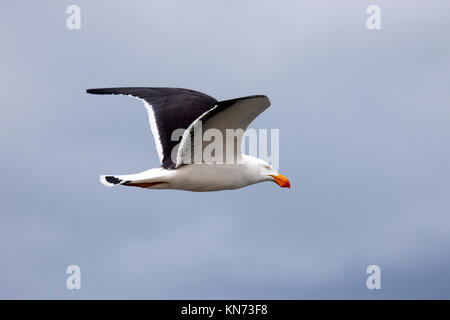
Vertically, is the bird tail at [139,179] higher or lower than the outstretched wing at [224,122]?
lower

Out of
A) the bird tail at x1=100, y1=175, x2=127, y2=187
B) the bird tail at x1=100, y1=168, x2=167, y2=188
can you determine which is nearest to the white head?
the bird tail at x1=100, y1=168, x2=167, y2=188

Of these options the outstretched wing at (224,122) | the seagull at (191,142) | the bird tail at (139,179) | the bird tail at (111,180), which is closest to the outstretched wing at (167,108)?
Answer: the seagull at (191,142)

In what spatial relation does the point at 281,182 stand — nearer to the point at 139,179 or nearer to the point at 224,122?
the point at 224,122

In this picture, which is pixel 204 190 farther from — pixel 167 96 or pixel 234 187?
pixel 167 96

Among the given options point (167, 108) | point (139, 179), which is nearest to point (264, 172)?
point (167, 108)

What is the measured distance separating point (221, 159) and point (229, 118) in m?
1.07

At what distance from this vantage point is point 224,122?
11.0 meters

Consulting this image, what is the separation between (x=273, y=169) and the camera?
1251 centimetres

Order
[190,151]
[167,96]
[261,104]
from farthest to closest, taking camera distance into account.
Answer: [167,96] → [190,151] → [261,104]

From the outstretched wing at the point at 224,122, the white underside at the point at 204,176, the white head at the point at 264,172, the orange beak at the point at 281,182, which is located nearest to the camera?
the outstretched wing at the point at 224,122

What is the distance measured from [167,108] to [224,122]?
2016mm

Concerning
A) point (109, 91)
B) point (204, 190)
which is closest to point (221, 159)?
point (204, 190)

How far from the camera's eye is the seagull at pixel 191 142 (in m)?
10.8

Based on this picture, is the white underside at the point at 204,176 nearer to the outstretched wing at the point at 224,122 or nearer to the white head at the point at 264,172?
the white head at the point at 264,172
